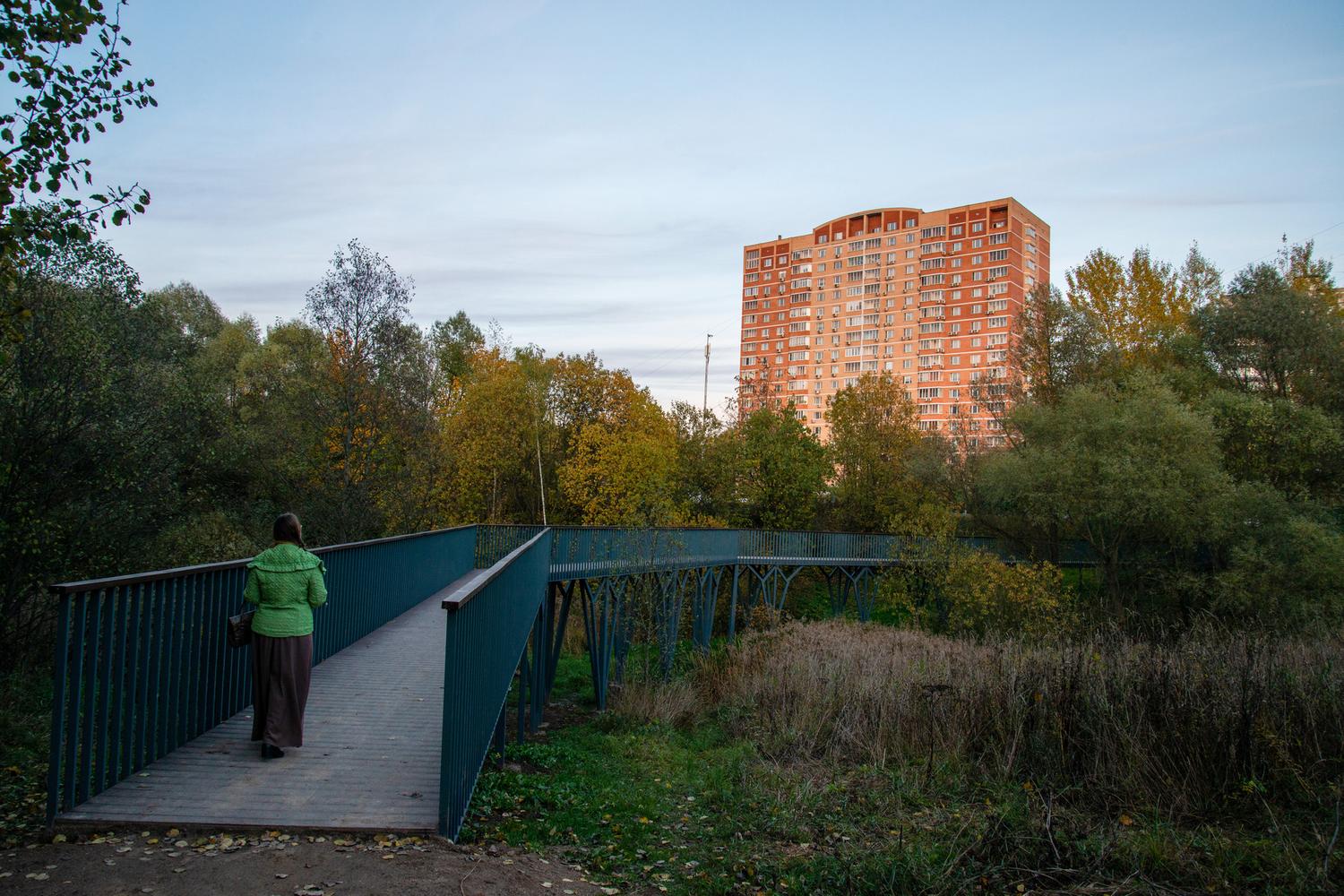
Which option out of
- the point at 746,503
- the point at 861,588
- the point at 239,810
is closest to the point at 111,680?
the point at 239,810

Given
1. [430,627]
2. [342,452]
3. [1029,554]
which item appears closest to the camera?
[430,627]

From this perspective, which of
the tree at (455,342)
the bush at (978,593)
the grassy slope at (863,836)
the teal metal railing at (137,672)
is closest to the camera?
the teal metal railing at (137,672)

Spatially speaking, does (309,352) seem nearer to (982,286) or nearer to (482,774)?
(482,774)

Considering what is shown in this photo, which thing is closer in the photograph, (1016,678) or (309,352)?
(1016,678)

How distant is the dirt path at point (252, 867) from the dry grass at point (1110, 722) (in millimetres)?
5300

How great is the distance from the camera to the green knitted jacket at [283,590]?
5723 mm

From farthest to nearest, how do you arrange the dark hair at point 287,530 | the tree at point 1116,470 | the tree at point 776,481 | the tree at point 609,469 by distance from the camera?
the tree at point 776,481 → the tree at point 609,469 → the tree at point 1116,470 → the dark hair at point 287,530

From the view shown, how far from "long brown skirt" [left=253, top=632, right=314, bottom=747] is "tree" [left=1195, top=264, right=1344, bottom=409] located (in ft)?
101

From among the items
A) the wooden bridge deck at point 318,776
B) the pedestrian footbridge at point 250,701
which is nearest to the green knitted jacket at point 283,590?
the pedestrian footbridge at point 250,701

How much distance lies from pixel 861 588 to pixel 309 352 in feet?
65.1

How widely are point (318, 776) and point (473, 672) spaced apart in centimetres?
105

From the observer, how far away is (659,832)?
21.3 ft

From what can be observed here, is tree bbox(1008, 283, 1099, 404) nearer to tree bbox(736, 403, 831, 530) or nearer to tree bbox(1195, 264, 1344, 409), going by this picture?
tree bbox(1195, 264, 1344, 409)

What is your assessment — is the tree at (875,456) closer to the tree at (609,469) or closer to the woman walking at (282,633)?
the tree at (609,469)
